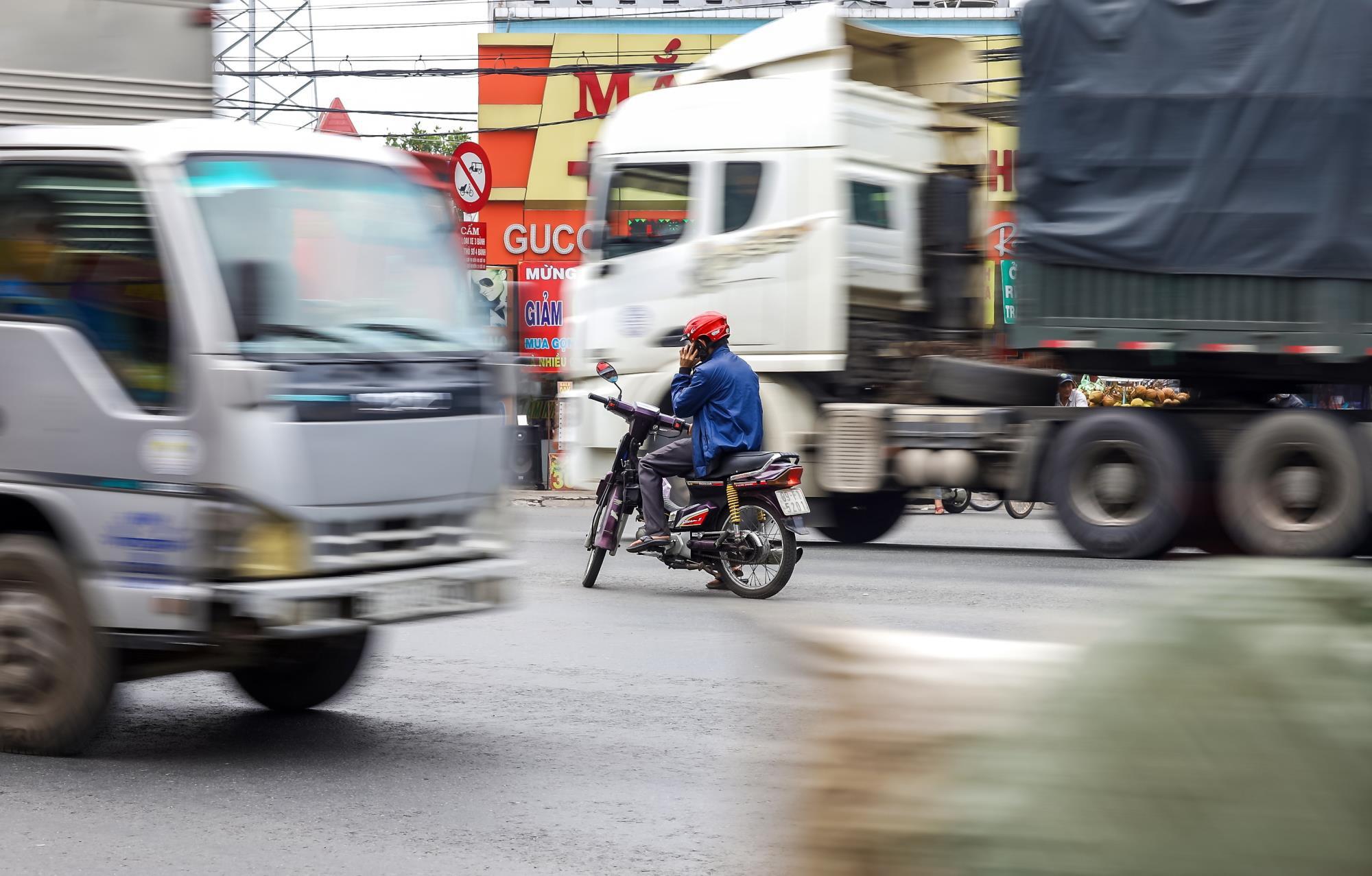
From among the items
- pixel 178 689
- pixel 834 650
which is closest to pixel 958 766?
pixel 834 650

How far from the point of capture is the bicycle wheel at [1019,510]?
1862cm

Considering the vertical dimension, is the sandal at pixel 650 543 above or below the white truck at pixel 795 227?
below

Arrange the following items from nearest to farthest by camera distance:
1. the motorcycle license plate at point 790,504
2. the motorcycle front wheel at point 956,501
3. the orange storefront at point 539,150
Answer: the motorcycle license plate at point 790,504
the motorcycle front wheel at point 956,501
the orange storefront at point 539,150

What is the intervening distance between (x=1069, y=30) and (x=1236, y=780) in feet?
36.3

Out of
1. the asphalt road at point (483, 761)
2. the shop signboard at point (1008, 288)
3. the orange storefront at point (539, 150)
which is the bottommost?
the asphalt road at point (483, 761)

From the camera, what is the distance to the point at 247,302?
5574 mm

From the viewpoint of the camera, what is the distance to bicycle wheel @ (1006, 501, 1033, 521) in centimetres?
1862

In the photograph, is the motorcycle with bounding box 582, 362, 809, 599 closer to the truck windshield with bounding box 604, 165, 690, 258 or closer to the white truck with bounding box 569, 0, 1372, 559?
the white truck with bounding box 569, 0, 1372, 559

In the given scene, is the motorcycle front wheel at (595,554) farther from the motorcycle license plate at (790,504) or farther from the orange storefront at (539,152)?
the orange storefront at (539,152)

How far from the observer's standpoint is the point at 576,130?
117 ft

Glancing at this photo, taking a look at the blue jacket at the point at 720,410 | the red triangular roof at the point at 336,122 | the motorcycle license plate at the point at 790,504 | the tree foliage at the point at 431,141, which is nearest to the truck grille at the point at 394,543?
the motorcycle license plate at the point at 790,504

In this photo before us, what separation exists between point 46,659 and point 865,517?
9.69 metres

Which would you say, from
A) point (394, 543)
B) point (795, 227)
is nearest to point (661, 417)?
point (795, 227)

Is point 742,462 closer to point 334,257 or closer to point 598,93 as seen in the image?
point 334,257
